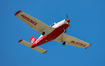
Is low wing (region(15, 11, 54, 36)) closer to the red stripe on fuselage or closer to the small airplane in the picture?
the small airplane

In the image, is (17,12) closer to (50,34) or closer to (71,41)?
(50,34)

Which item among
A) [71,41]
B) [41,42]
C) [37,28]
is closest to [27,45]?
[41,42]

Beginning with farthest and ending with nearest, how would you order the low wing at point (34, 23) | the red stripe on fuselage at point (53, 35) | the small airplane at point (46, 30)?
1. the red stripe on fuselage at point (53, 35)
2. the small airplane at point (46, 30)
3. the low wing at point (34, 23)

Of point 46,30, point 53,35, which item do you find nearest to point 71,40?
point 53,35

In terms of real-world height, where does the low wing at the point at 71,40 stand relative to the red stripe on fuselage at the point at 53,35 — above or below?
above

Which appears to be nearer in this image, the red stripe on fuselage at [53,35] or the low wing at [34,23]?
the low wing at [34,23]

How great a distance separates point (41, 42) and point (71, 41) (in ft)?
16.9

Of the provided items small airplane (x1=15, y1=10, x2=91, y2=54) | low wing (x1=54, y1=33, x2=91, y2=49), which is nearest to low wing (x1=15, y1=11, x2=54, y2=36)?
small airplane (x1=15, y1=10, x2=91, y2=54)

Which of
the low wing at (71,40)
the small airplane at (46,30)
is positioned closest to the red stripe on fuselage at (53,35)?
the small airplane at (46,30)

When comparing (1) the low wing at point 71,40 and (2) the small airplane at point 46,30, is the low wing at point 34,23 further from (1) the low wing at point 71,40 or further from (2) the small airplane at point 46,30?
(1) the low wing at point 71,40

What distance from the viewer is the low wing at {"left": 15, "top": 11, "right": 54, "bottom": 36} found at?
21.8 metres

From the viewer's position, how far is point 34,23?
22844 millimetres

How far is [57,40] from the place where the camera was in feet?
88.9

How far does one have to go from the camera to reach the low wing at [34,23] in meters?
21.8
